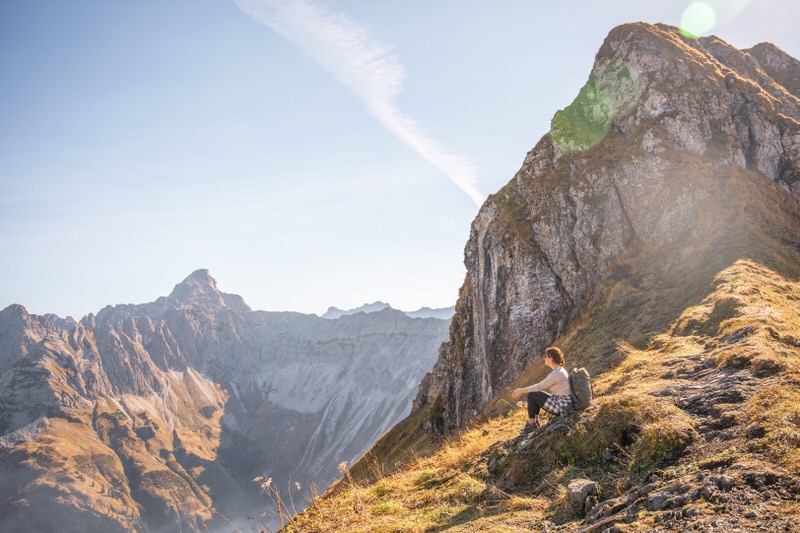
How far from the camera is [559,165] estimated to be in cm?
4534

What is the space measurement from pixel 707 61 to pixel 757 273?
1233 inches

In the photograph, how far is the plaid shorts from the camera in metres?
11.9

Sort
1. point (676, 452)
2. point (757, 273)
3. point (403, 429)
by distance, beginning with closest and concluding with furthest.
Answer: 1. point (676, 452)
2. point (757, 273)
3. point (403, 429)

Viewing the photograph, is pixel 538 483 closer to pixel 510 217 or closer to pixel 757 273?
pixel 757 273

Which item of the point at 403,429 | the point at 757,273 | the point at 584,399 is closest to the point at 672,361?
the point at 584,399

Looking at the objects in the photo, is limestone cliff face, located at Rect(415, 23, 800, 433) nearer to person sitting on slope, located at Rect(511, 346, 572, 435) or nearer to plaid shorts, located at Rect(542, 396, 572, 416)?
person sitting on slope, located at Rect(511, 346, 572, 435)

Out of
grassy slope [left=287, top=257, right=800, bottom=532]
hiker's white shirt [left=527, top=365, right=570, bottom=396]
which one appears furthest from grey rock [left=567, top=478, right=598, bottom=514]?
hiker's white shirt [left=527, top=365, right=570, bottom=396]

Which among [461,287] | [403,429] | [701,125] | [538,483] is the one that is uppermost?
[701,125]

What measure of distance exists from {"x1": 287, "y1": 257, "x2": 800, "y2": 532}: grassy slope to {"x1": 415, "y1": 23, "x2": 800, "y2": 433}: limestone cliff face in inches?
730

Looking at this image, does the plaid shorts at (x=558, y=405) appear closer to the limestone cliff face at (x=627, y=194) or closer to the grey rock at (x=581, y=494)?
the grey rock at (x=581, y=494)

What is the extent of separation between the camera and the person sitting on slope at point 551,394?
12000 mm

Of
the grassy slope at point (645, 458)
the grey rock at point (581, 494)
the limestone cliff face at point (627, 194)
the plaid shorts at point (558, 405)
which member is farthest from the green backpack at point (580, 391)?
the limestone cliff face at point (627, 194)

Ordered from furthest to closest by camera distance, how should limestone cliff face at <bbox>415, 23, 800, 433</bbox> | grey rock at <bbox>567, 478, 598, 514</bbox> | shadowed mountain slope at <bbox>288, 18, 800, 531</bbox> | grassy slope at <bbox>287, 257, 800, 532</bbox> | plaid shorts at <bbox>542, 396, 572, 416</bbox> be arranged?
limestone cliff face at <bbox>415, 23, 800, 433</bbox>
plaid shorts at <bbox>542, 396, 572, 416</bbox>
shadowed mountain slope at <bbox>288, 18, 800, 531</bbox>
grey rock at <bbox>567, 478, 598, 514</bbox>
grassy slope at <bbox>287, 257, 800, 532</bbox>

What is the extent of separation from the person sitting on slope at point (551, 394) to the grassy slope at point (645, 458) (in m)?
0.87
